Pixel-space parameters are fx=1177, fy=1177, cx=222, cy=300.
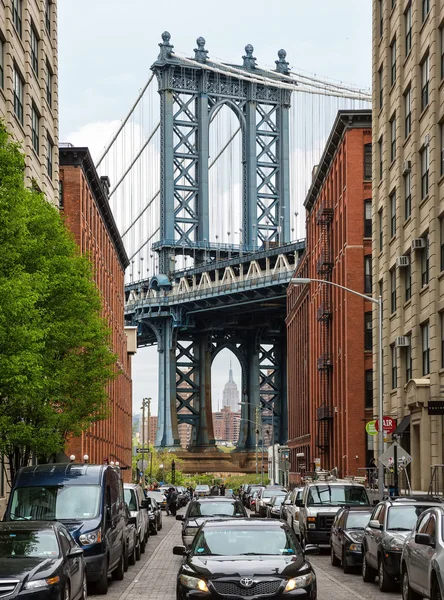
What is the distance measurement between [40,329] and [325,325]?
53.4 meters

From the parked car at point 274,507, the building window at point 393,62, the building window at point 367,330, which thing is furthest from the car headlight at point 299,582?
the building window at point 367,330

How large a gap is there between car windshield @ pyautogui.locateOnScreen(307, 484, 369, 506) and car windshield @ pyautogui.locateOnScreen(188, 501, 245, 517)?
5.71 metres

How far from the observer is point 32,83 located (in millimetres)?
49375

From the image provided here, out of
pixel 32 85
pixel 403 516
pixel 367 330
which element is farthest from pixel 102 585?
pixel 367 330

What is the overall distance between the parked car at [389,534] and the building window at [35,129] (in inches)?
1253

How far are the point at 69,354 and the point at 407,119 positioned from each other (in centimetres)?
1721

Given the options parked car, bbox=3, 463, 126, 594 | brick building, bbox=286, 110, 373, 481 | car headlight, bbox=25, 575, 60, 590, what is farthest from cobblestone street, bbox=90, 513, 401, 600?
brick building, bbox=286, 110, 373, 481

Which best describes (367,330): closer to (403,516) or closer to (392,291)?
(392,291)

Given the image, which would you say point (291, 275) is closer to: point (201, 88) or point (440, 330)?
point (201, 88)

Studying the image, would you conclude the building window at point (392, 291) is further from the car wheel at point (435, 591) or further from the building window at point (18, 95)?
the car wheel at point (435, 591)

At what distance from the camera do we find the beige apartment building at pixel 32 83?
43.0 metres

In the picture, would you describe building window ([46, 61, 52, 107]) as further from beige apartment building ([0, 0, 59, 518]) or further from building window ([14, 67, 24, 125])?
building window ([14, 67, 24, 125])

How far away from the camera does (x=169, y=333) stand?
487 ft

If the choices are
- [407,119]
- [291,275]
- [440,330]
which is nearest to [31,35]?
[407,119]
